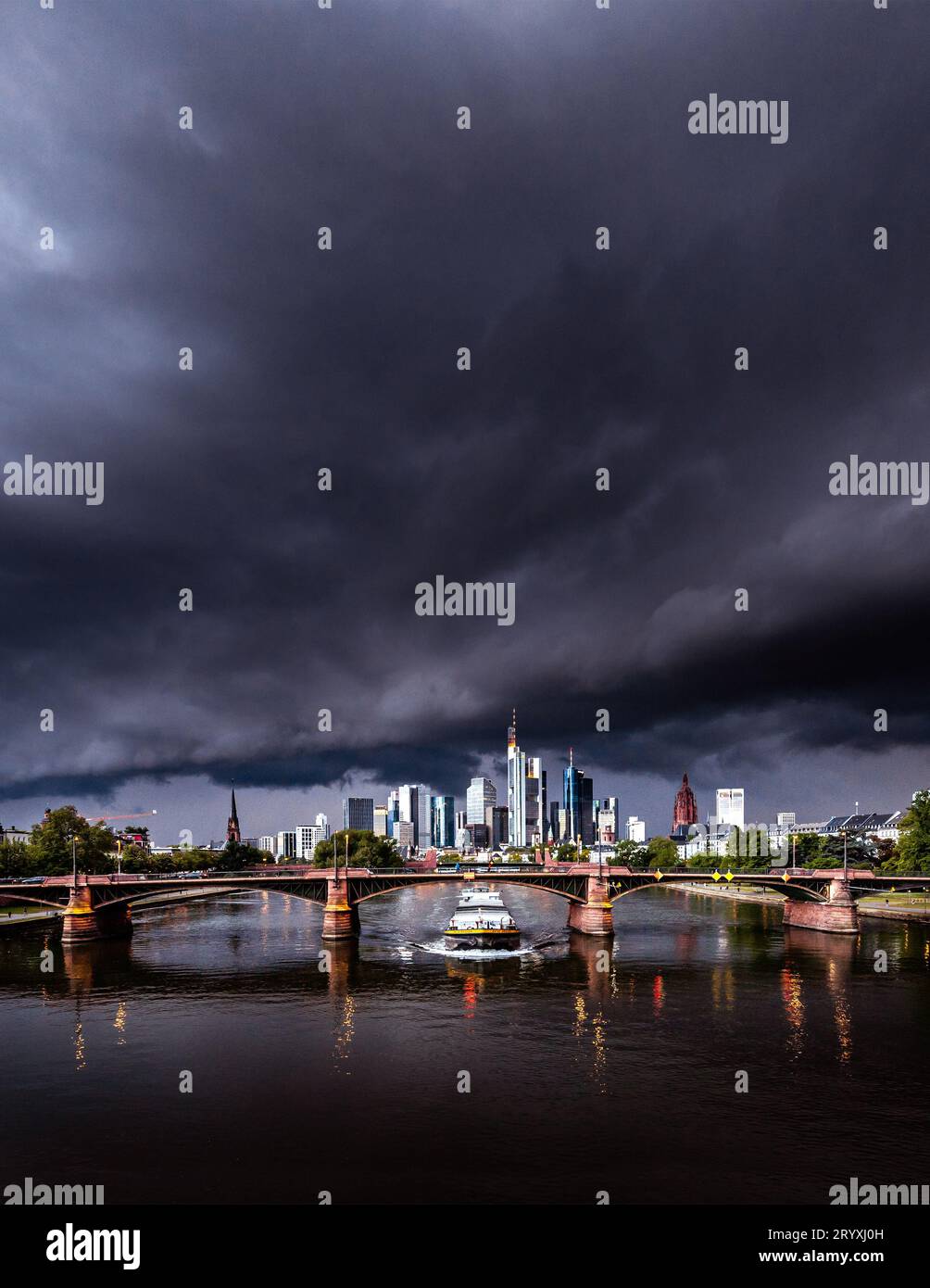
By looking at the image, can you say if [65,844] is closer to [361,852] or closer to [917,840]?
[361,852]

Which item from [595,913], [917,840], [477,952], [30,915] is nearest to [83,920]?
[30,915]

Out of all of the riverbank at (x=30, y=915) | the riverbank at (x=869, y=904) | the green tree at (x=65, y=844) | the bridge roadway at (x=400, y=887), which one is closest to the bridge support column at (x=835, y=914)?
the bridge roadway at (x=400, y=887)

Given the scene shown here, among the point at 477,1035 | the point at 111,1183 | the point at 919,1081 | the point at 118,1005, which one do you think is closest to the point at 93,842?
the point at 118,1005

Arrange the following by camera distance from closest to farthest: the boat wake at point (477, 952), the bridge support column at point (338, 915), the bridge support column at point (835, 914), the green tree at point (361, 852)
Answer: the boat wake at point (477, 952)
the bridge support column at point (338, 915)
the bridge support column at point (835, 914)
the green tree at point (361, 852)

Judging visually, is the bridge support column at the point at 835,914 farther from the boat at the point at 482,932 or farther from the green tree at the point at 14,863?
the green tree at the point at 14,863

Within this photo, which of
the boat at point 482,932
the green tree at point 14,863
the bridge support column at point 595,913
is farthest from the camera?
the green tree at point 14,863

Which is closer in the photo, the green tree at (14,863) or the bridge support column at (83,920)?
the bridge support column at (83,920)
